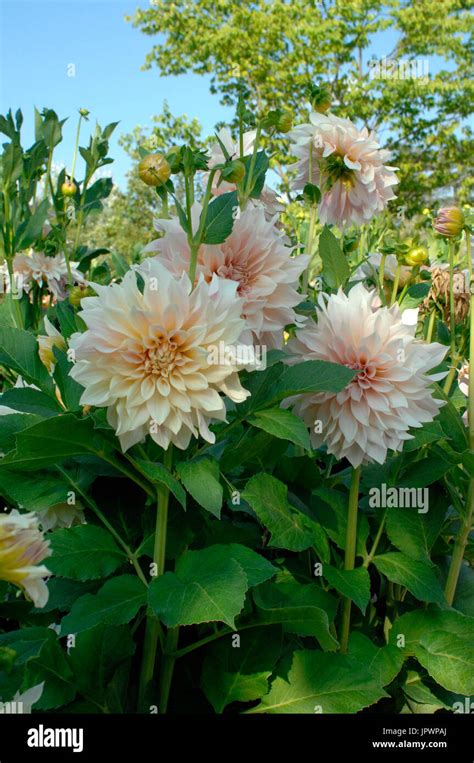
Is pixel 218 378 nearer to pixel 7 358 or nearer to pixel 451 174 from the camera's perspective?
pixel 7 358

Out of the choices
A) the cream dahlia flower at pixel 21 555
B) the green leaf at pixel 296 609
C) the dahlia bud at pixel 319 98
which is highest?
the dahlia bud at pixel 319 98

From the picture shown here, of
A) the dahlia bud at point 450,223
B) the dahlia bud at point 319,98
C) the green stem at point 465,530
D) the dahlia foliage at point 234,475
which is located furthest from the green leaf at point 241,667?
the dahlia bud at point 319,98

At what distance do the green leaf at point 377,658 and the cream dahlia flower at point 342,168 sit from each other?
0.72m

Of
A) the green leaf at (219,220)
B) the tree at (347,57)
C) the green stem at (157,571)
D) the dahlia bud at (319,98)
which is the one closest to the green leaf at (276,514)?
the green stem at (157,571)

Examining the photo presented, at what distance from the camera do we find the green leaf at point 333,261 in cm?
122

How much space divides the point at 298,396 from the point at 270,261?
209mm

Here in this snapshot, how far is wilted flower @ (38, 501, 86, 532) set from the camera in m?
1.11

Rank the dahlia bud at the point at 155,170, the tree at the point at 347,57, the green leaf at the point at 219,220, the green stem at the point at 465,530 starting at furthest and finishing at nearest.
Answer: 1. the tree at the point at 347,57
2. the green stem at the point at 465,530
3. the dahlia bud at the point at 155,170
4. the green leaf at the point at 219,220

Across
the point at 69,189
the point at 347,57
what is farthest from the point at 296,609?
the point at 347,57

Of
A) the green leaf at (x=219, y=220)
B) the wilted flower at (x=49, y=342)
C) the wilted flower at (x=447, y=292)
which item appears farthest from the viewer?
the wilted flower at (x=447, y=292)

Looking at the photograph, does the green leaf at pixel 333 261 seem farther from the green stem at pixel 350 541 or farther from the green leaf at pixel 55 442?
the green leaf at pixel 55 442

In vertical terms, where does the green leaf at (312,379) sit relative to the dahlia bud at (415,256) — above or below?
below

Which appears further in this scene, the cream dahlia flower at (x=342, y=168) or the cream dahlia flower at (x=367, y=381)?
the cream dahlia flower at (x=342, y=168)

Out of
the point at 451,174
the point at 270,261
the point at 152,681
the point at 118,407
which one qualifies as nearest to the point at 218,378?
the point at 118,407
